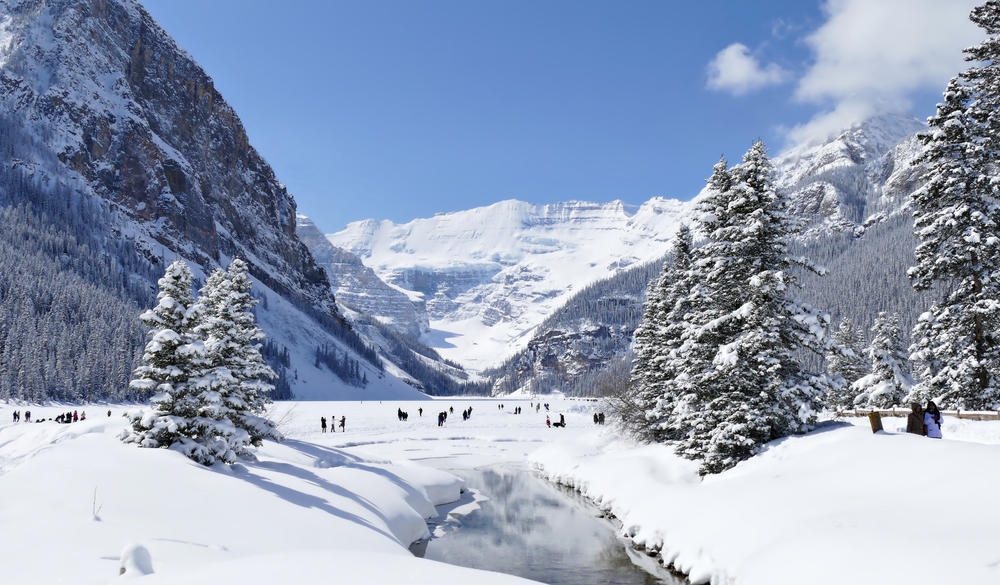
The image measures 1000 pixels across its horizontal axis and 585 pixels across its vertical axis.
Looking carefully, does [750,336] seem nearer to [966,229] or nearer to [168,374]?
[966,229]

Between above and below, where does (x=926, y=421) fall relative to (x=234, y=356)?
below

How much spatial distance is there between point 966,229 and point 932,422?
6557 mm

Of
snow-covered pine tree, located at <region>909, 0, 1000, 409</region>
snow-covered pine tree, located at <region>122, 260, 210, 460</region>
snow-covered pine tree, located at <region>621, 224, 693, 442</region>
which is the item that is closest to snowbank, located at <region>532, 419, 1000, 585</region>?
snow-covered pine tree, located at <region>909, 0, 1000, 409</region>

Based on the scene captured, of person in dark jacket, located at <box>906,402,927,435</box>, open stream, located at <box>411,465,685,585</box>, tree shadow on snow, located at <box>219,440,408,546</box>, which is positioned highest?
person in dark jacket, located at <box>906,402,927,435</box>

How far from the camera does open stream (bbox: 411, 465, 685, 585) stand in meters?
18.1

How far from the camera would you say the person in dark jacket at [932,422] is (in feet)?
57.3

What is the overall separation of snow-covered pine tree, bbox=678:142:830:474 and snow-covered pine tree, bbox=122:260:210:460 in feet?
55.6

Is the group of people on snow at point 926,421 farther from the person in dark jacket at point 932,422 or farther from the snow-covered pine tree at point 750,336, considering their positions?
the snow-covered pine tree at point 750,336

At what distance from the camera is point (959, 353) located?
20266 mm

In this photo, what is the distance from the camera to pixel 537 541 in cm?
2258

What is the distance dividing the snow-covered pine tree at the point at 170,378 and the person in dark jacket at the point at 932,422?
68.0 ft

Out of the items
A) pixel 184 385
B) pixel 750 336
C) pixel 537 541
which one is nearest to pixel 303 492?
pixel 184 385

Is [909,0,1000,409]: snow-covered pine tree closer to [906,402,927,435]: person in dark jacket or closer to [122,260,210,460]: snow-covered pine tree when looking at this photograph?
[906,402,927,435]: person in dark jacket

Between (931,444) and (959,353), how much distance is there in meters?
6.93
